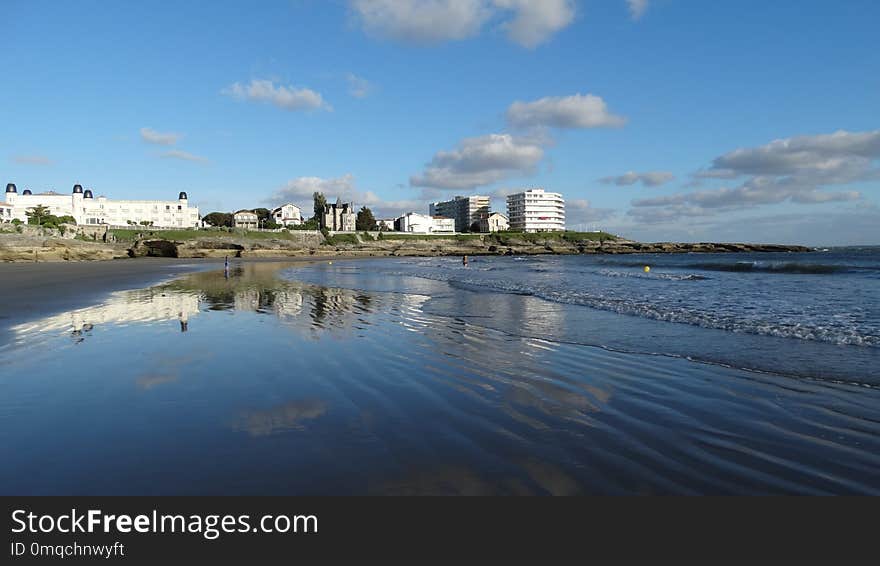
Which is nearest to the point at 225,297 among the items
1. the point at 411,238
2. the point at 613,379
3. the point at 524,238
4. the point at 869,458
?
the point at 613,379

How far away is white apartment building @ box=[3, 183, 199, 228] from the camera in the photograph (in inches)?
4562

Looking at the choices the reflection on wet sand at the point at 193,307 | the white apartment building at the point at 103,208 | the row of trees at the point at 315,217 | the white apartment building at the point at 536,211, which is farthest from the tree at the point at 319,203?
the reflection on wet sand at the point at 193,307

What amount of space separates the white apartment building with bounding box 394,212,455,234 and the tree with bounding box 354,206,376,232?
13874 mm

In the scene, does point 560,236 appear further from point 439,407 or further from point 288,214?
point 439,407

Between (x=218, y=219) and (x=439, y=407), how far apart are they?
16135 centimetres

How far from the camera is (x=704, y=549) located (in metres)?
3.30

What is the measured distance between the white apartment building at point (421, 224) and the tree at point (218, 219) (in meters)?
58.4

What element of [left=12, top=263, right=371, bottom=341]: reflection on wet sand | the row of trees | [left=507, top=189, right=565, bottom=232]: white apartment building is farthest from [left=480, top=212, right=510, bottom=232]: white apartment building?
[left=12, top=263, right=371, bottom=341]: reflection on wet sand

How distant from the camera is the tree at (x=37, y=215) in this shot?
98.6 meters

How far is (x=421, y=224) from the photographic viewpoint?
555 ft

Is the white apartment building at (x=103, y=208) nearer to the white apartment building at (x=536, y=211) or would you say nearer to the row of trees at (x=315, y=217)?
the row of trees at (x=315, y=217)

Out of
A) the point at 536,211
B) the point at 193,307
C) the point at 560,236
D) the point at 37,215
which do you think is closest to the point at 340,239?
the point at 37,215

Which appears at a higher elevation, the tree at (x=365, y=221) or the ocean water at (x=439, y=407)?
the tree at (x=365, y=221)

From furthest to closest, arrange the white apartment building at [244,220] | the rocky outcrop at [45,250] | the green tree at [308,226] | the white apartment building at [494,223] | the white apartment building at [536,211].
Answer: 1. the white apartment building at [536,211]
2. the white apartment building at [494,223]
3. the white apartment building at [244,220]
4. the green tree at [308,226]
5. the rocky outcrop at [45,250]
